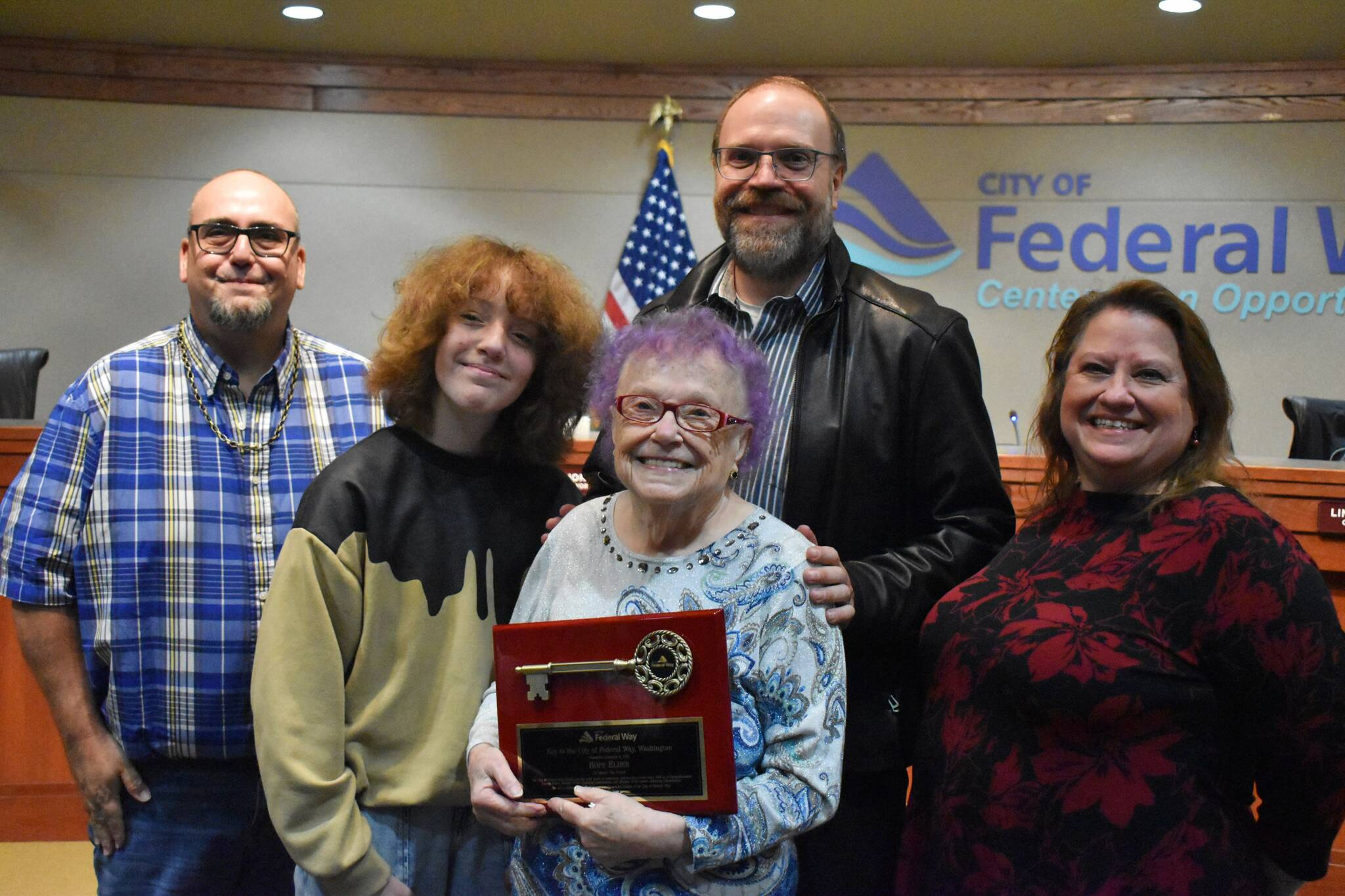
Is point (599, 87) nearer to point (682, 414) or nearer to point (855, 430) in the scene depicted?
point (855, 430)

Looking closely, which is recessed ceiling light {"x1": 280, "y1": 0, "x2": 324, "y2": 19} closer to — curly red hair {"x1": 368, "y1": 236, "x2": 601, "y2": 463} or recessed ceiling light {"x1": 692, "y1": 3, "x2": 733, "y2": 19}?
recessed ceiling light {"x1": 692, "y1": 3, "x2": 733, "y2": 19}

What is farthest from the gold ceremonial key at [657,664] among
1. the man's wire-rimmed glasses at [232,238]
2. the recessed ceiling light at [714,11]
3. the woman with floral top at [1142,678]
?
the recessed ceiling light at [714,11]

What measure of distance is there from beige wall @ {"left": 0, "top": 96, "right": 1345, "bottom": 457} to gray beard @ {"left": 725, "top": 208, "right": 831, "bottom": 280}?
5.26 m

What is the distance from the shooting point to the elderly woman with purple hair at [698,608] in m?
1.42

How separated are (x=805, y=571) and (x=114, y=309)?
662cm

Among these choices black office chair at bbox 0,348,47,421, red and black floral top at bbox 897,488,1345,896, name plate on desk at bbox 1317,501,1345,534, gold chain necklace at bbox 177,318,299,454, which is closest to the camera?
red and black floral top at bbox 897,488,1345,896

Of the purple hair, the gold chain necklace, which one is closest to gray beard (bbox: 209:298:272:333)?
the gold chain necklace

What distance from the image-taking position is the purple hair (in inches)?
61.4

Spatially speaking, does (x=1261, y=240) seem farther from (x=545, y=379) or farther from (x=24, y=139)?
(x=24, y=139)

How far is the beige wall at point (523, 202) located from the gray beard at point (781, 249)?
17.3 ft

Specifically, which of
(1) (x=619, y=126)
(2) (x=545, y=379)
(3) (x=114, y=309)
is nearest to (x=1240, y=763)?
(2) (x=545, y=379)

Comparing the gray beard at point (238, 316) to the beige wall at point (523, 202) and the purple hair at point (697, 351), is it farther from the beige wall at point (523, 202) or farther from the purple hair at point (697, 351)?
the beige wall at point (523, 202)

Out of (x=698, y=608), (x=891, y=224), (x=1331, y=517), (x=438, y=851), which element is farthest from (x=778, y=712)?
(x=891, y=224)

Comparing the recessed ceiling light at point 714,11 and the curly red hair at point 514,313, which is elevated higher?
the recessed ceiling light at point 714,11
